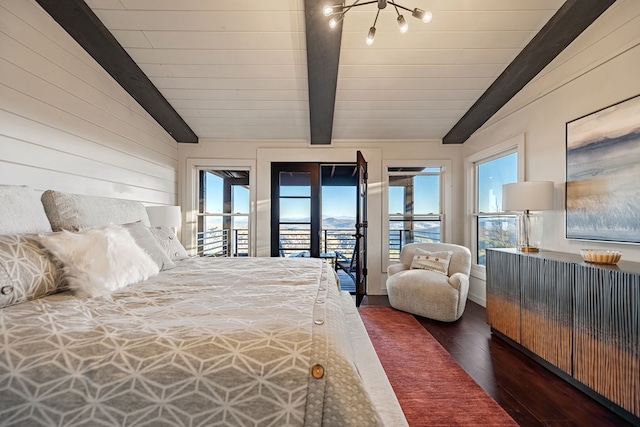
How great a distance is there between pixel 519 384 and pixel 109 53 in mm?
4084

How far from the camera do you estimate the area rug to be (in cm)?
156

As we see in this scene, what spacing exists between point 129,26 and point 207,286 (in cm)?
224

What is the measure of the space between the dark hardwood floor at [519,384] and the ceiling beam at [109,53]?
3766mm

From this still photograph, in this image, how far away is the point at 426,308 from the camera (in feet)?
9.83

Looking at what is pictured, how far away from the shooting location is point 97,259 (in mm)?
1349

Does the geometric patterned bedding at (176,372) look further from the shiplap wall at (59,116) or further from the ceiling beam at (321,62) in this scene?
the ceiling beam at (321,62)

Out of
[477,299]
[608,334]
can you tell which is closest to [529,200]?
[608,334]

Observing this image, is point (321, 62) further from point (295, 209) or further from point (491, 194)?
point (491, 194)

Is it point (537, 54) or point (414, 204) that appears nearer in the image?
point (537, 54)

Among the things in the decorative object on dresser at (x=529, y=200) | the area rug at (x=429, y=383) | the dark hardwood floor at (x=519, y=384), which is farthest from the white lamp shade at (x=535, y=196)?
the area rug at (x=429, y=383)

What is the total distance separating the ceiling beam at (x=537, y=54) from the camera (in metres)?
2.09

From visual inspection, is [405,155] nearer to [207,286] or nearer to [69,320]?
[207,286]

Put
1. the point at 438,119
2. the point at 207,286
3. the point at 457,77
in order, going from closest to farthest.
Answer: the point at 207,286 < the point at 457,77 < the point at 438,119

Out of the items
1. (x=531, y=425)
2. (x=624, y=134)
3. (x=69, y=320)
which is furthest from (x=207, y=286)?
(x=624, y=134)
